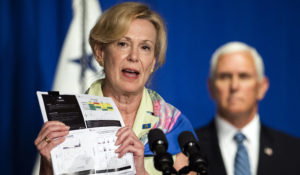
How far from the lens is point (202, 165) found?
2.35 feet

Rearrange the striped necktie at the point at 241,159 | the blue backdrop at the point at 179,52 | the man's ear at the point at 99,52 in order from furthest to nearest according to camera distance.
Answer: the blue backdrop at the point at 179,52, the man's ear at the point at 99,52, the striped necktie at the point at 241,159

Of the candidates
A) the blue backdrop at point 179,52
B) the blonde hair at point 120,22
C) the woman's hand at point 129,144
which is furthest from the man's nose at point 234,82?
the blue backdrop at point 179,52

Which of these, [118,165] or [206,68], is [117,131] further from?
[206,68]

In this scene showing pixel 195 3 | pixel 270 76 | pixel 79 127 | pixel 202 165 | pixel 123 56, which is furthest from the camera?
pixel 195 3

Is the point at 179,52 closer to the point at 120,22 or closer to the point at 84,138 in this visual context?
the point at 120,22

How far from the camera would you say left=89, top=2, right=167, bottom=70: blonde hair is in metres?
1.16

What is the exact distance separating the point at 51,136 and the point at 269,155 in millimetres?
802

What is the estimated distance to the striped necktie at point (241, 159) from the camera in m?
1.14

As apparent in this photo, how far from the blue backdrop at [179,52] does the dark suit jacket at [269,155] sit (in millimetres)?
583

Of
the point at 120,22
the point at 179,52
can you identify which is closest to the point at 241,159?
the point at 120,22

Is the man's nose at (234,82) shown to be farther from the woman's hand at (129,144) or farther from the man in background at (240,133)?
the woman's hand at (129,144)

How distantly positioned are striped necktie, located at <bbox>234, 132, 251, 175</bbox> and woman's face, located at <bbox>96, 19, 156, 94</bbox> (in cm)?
44
